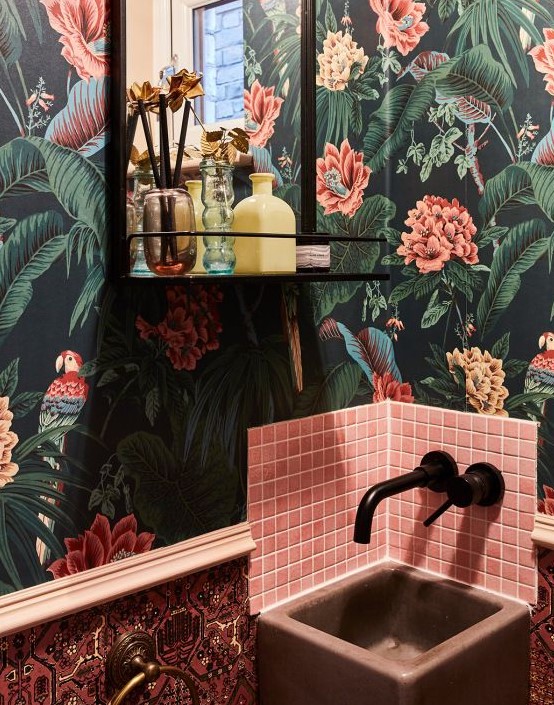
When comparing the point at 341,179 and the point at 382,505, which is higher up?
the point at 341,179

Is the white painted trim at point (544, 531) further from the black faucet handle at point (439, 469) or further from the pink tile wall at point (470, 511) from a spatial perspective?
the black faucet handle at point (439, 469)

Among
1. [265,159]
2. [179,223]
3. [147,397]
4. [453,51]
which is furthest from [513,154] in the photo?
[147,397]

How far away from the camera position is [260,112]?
4.67 feet

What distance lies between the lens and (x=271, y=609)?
60.0 inches

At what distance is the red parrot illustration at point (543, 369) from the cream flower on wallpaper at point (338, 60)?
27.0 inches

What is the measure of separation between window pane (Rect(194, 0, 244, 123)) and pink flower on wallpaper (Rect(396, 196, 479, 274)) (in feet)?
1.61

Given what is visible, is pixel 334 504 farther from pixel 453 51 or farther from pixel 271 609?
pixel 453 51

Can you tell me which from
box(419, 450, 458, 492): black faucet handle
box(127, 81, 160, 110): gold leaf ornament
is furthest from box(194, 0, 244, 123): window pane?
box(419, 450, 458, 492): black faucet handle

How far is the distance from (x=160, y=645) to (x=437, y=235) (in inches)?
38.8

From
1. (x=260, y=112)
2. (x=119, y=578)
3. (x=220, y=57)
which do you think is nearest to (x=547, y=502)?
(x=119, y=578)

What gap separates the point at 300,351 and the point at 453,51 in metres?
0.70

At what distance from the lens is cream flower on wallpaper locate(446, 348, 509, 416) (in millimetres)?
1570

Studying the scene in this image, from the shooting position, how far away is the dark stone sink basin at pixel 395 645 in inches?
51.0

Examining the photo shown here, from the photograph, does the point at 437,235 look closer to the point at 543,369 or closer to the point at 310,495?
the point at 543,369
